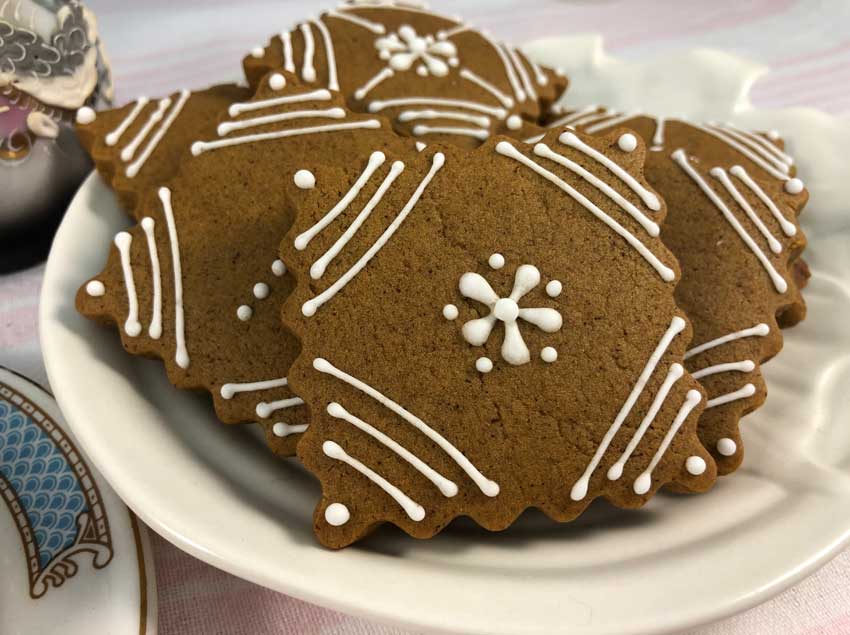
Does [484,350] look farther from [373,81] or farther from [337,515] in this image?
[373,81]

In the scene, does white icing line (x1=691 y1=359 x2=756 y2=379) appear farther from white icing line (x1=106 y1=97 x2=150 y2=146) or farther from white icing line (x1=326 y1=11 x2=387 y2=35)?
white icing line (x1=106 y1=97 x2=150 y2=146)

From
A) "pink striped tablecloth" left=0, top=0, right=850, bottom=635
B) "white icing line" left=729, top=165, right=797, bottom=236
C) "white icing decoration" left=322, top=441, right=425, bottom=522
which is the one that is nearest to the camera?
"white icing decoration" left=322, top=441, right=425, bottom=522

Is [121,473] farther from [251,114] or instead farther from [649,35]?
[649,35]

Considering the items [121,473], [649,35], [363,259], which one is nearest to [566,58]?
[649,35]

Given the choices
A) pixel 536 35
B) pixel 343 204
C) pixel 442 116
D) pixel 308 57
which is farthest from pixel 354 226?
pixel 536 35

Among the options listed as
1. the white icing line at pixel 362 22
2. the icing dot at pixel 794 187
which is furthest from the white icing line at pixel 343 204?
the icing dot at pixel 794 187

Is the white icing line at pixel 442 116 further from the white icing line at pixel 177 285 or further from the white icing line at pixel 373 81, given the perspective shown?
the white icing line at pixel 177 285

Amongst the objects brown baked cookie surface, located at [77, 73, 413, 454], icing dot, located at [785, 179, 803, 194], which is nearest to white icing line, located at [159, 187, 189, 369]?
brown baked cookie surface, located at [77, 73, 413, 454]
